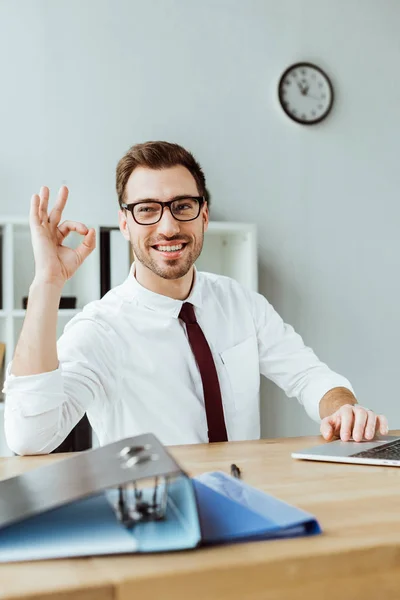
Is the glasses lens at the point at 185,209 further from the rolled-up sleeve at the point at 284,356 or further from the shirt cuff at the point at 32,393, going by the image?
the shirt cuff at the point at 32,393

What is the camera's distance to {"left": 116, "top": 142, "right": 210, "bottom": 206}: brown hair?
200 cm

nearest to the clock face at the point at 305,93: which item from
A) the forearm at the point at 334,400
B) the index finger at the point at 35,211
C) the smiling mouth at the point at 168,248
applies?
the smiling mouth at the point at 168,248

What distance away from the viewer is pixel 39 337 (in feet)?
4.42

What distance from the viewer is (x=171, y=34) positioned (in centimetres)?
363

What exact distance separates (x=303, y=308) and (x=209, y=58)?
1.51 metres

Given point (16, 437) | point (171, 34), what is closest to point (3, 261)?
point (171, 34)

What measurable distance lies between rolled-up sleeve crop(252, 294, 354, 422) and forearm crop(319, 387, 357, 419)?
164mm

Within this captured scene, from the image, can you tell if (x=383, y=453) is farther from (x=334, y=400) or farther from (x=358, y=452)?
(x=334, y=400)

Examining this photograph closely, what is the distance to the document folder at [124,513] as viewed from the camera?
0.59m

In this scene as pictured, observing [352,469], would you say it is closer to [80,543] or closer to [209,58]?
[80,543]

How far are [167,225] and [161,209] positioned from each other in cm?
5

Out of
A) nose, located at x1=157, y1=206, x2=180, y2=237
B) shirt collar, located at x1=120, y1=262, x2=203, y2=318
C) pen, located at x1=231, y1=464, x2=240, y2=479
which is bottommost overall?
pen, located at x1=231, y1=464, x2=240, y2=479

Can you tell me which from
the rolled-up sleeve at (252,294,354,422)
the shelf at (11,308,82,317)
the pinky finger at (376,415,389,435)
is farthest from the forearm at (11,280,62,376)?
the shelf at (11,308,82,317)

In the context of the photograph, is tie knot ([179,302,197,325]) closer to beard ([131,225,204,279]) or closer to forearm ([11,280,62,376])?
beard ([131,225,204,279])
